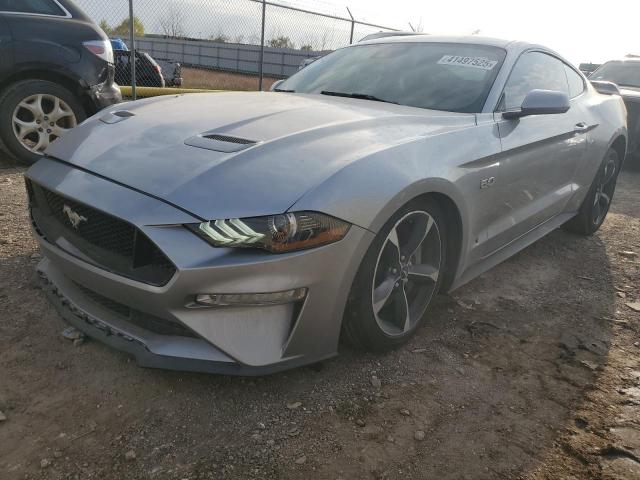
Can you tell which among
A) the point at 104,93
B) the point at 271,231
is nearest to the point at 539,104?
the point at 271,231

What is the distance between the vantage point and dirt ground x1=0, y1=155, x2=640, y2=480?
→ 1.74 meters

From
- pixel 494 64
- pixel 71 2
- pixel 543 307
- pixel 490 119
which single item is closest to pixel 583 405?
pixel 543 307

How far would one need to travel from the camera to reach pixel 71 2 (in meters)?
4.73

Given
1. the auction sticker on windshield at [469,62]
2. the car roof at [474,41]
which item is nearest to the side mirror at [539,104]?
the auction sticker on windshield at [469,62]

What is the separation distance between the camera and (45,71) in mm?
4516

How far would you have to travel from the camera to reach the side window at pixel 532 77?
10.1ft

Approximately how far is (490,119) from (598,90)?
270 cm

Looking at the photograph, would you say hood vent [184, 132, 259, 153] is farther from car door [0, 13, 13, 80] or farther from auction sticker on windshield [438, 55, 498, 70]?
car door [0, 13, 13, 80]

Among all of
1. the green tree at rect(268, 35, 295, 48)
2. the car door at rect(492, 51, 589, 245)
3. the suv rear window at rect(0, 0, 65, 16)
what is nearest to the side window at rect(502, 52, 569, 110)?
the car door at rect(492, 51, 589, 245)

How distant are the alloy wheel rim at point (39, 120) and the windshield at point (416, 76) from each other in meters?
2.28

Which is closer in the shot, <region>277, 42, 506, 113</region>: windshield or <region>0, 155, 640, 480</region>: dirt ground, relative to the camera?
<region>0, 155, 640, 480</region>: dirt ground

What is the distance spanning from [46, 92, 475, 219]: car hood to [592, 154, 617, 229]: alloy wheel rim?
236 centimetres

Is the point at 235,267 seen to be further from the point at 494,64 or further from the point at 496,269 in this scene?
the point at 496,269

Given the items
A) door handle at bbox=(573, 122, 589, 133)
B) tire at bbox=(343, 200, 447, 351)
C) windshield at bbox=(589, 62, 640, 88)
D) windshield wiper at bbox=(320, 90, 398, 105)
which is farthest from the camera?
windshield at bbox=(589, 62, 640, 88)
